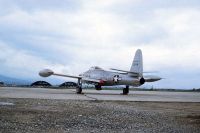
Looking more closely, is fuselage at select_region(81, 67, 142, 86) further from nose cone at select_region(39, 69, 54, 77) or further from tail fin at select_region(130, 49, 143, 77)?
nose cone at select_region(39, 69, 54, 77)

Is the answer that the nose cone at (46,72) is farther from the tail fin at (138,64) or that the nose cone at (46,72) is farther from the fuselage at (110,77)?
the tail fin at (138,64)

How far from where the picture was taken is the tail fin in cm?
4950

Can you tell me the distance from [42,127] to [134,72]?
36772 millimetres

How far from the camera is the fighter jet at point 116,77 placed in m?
48.8

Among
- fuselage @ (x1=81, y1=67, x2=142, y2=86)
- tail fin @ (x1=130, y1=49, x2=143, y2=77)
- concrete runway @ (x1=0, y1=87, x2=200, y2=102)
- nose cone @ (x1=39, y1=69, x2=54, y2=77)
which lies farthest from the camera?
tail fin @ (x1=130, y1=49, x2=143, y2=77)

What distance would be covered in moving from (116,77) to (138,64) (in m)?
3.07

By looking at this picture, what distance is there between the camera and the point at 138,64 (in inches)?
1969

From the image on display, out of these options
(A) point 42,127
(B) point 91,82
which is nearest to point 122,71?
(B) point 91,82

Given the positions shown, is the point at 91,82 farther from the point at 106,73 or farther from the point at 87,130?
the point at 87,130

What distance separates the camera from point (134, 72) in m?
49.5

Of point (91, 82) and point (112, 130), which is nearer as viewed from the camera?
point (112, 130)

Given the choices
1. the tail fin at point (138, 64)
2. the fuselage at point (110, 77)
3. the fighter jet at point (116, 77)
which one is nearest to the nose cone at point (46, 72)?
the fighter jet at point (116, 77)

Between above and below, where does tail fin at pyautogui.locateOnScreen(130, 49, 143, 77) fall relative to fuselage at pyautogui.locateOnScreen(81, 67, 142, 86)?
above

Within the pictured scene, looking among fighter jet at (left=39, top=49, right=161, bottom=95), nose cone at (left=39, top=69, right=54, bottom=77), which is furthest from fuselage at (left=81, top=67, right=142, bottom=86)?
nose cone at (left=39, top=69, right=54, bottom=77)
